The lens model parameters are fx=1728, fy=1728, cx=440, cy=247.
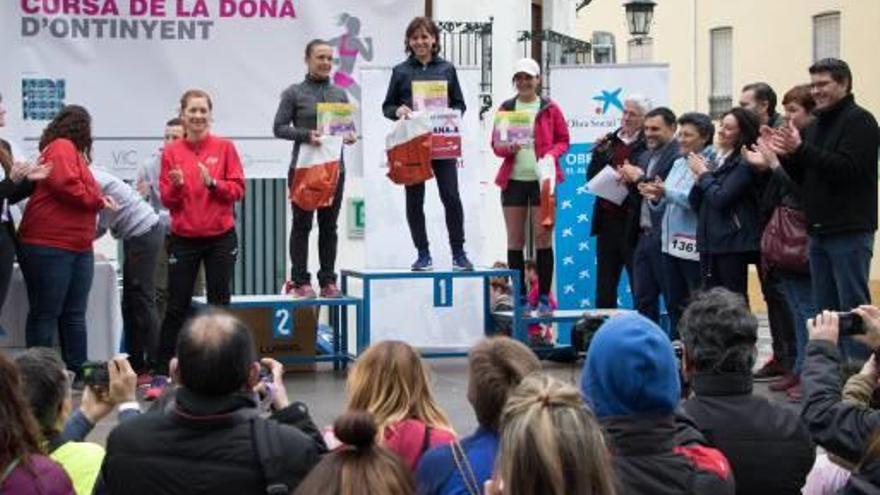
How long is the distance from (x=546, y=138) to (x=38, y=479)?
25.1 feet

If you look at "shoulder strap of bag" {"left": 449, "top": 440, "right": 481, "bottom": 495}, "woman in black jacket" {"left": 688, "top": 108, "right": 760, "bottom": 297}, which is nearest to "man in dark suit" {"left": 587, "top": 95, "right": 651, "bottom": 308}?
"woman in black jacket" {"left": 688, "top": 108, "right": 760, "bottom": 297}

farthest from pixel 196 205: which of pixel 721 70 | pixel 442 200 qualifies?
pixel 721 70

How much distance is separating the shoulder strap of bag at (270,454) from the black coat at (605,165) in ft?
22.4

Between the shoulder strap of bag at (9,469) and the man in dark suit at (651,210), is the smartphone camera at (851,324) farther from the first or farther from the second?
the man in dark suit at (651,210)

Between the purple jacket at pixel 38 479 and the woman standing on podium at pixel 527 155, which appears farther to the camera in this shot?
the woman standing on podium at pixel 527 155

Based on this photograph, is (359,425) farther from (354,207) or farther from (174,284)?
(354,207)

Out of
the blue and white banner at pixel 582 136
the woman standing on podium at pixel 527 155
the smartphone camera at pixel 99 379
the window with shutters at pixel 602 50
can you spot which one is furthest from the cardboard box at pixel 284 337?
the window with shutters at pixel 602 50

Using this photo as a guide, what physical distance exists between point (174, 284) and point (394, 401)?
535cm

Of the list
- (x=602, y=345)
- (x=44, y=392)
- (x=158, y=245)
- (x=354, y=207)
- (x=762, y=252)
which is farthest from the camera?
(x=354, y=207)

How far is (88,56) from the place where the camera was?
12.0m

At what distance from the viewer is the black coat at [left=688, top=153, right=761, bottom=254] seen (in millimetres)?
10109

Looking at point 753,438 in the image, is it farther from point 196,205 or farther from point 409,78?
point 409,78

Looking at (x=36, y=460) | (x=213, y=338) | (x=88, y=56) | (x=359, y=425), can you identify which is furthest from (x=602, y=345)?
(x=88, y=56)

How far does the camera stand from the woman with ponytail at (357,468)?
13.3ft
